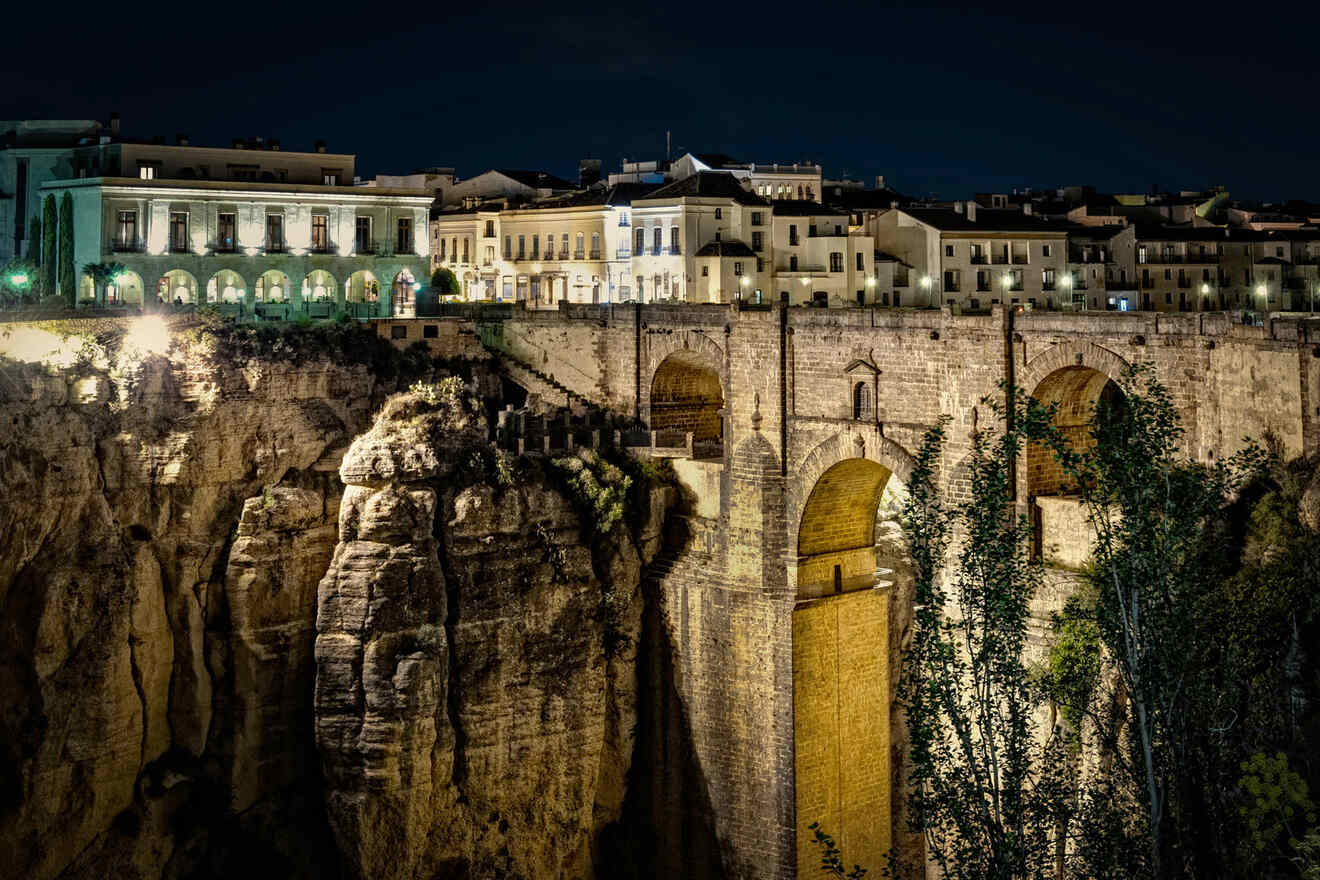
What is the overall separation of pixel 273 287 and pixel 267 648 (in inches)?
716

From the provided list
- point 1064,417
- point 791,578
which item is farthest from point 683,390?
point 1064,417

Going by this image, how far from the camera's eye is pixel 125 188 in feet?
175

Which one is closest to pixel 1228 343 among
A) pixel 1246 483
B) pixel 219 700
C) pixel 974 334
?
pixel 1246 483

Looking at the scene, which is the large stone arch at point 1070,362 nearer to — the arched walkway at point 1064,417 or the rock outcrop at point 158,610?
the arched walkway at point 1064,417

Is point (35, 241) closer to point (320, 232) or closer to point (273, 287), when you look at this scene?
point (273, 287)

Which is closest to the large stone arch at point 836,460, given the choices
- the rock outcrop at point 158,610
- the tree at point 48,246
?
the rock outcrop at point 158,610

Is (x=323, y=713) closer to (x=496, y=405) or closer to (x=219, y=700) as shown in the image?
(x=219, y=700)

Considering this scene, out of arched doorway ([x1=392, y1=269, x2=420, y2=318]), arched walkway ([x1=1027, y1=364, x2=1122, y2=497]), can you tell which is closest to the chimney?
arched doorway ([x1=392, y1=269, x2=420, y2=318])

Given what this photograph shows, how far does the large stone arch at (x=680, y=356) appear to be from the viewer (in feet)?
147

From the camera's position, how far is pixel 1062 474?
36469 millimetres

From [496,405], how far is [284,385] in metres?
6.69

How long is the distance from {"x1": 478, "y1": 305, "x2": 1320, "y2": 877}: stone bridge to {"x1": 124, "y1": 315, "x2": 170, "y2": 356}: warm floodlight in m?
13.2

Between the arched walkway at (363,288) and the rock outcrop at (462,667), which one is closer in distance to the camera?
the rock outcrop at (462,667)

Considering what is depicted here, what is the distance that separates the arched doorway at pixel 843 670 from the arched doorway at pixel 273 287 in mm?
22767
